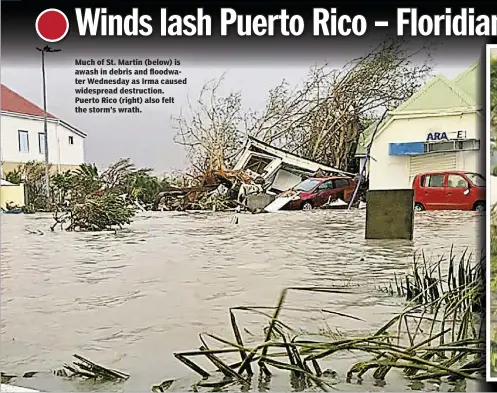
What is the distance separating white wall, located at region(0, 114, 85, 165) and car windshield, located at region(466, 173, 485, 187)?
1.90 m

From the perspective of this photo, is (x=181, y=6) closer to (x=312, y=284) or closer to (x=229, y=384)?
(x=312, y=284)

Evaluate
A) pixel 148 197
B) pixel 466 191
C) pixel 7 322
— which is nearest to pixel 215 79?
pixel 148 197

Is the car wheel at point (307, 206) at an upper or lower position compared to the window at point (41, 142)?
lower

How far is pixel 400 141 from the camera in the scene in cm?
355

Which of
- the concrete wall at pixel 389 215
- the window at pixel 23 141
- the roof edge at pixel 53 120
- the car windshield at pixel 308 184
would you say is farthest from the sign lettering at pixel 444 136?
the window at pixel 23 141

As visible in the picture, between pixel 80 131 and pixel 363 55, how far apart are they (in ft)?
4.70

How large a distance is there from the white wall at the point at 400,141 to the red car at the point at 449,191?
0.05m

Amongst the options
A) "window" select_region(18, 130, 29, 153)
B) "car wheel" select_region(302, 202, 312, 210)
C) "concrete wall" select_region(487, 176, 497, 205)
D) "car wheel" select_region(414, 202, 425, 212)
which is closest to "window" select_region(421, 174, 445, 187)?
"car wheel" select_region(414, 202, 425, 212)

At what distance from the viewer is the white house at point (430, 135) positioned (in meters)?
3.42

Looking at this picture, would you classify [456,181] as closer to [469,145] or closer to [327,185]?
[469,145]

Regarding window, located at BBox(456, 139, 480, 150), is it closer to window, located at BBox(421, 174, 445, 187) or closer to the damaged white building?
window, located at BBox(421, 174, 445, 187)

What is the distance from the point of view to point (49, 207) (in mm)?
3576

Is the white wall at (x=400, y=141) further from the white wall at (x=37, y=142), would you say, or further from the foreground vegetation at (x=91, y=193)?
the white wall at (x=37, y=142)

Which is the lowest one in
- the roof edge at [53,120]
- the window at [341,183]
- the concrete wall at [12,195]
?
the concrete wall at [12,195]
